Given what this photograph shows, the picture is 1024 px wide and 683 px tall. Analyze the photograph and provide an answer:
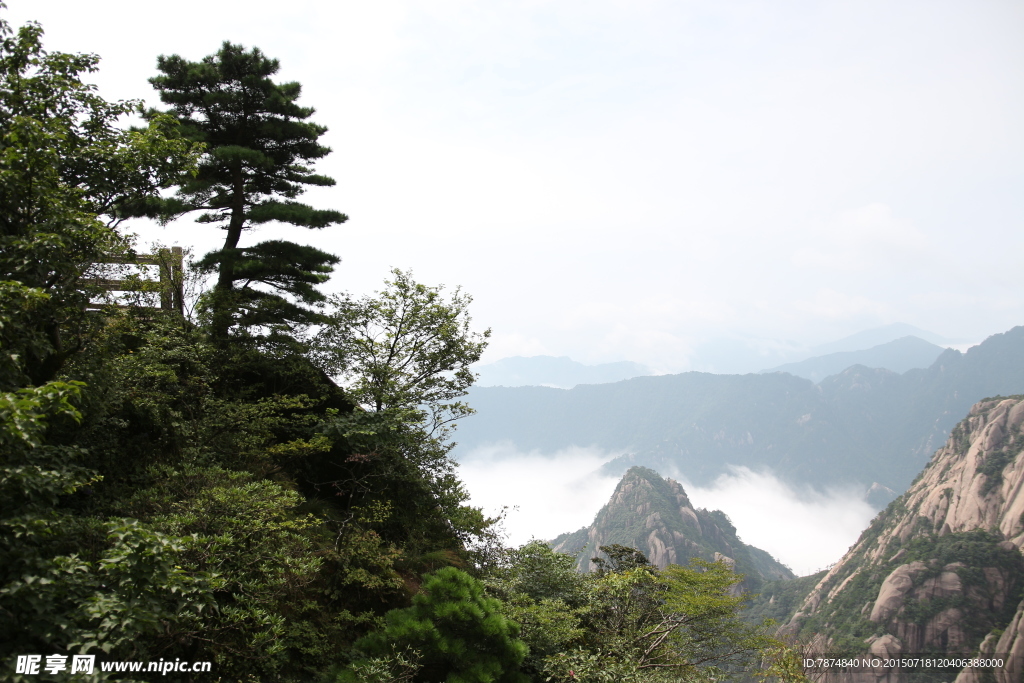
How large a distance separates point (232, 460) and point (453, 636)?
481cm

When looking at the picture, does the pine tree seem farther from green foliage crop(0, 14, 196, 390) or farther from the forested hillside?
green foliage crop(0, 14, 196, 390)

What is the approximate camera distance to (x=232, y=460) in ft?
29.1

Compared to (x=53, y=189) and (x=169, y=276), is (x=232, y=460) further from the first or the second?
(x=53, y=189)

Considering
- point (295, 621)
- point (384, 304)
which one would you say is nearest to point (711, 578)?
point (295, 621)

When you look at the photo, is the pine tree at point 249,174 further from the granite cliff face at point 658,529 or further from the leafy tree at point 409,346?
the granite cliff face at point 658,529

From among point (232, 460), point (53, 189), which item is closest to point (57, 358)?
point (53, 189)

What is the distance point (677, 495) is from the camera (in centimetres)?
10512

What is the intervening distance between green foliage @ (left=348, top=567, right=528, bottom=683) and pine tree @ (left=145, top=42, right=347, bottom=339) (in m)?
7.42

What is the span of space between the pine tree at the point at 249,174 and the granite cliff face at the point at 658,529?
84.2 m

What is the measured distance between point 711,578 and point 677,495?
10203 centimetres

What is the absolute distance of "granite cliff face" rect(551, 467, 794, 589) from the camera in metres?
89.1

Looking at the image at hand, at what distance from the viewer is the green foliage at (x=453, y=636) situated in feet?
21.9

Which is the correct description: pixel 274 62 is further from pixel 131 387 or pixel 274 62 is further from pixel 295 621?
pixel 295 621

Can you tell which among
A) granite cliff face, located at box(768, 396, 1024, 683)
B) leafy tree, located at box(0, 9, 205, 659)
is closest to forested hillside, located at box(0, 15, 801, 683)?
leafy tree, located at box(0, 9, 205, 659)
